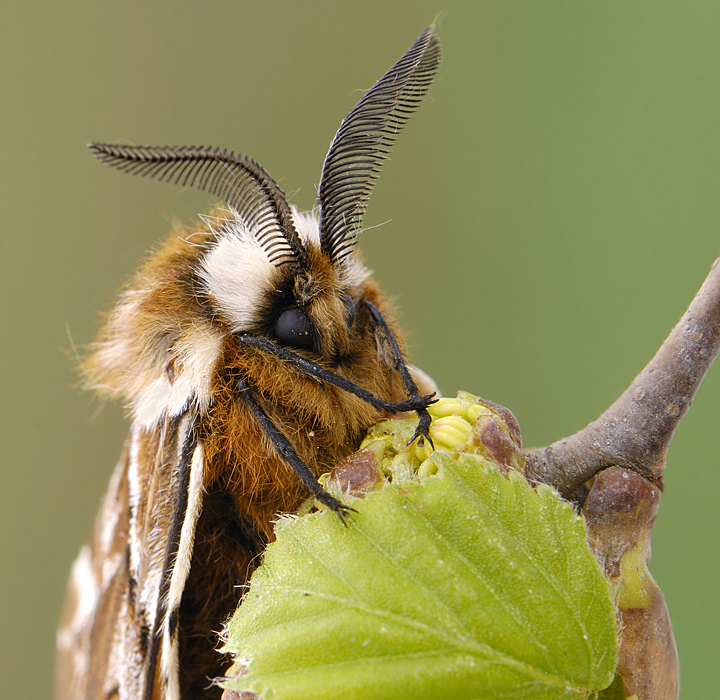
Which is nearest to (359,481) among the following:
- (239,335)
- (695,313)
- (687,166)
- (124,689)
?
(239,335)

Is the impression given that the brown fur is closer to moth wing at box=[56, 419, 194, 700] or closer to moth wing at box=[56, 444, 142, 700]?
moth wing at box=[56, 419, 194, 700]

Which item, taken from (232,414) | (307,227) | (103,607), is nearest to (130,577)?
(103,607)

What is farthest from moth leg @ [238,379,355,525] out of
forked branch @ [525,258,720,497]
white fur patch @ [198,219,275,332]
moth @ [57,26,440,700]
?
forked branch @ [525,258,720,497]

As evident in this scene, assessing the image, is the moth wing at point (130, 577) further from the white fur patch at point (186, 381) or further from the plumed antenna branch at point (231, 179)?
the plumed antenna branch at point (231, 179)

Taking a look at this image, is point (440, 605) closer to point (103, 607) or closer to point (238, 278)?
point (238, 278)

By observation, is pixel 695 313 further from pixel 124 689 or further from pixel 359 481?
pixel 124 689
